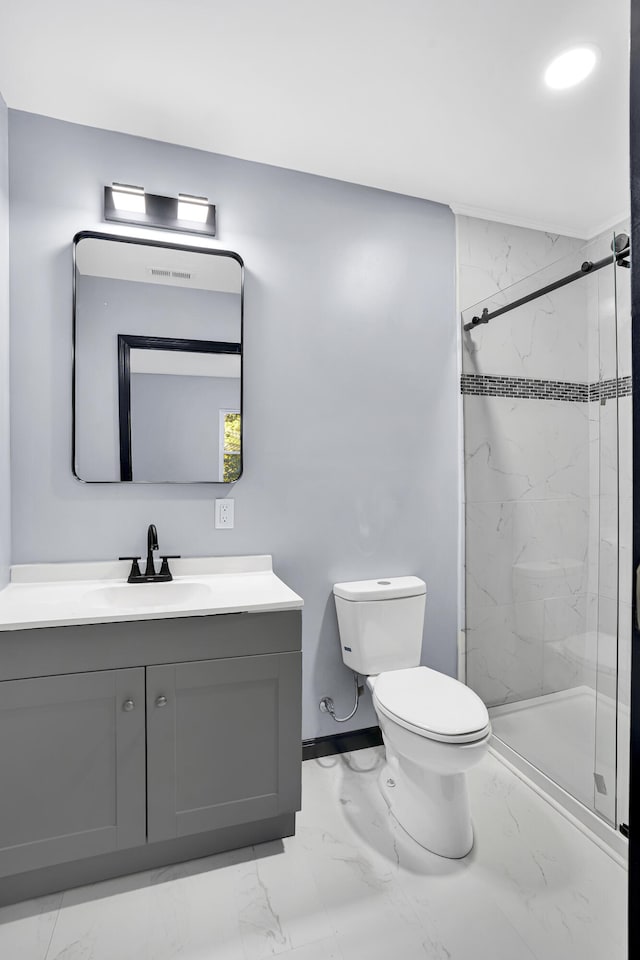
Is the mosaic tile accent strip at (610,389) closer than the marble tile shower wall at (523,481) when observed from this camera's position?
Yes

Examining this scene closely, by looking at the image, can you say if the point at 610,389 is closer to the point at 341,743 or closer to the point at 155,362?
the point at 155,362

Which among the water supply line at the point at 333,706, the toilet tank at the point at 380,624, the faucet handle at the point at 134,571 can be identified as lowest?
the water supply line at the point at 333,706

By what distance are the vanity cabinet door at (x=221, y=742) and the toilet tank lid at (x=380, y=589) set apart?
514 millimetres

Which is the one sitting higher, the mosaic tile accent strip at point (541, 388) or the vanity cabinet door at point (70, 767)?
the mosaic tile accent strip at point (541, 388)

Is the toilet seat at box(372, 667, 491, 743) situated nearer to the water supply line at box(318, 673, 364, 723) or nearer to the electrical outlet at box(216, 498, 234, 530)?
the water supply line at box(318, 673, 364, 723)

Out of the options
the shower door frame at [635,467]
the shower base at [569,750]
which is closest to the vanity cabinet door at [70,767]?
the shower door frame at [635,467]

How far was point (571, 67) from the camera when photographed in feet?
5.38

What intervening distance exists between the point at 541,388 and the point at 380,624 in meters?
1.18

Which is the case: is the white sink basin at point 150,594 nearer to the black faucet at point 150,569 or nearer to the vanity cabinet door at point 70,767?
the black faucet at point 150,569

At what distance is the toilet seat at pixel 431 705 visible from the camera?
5.27 feet

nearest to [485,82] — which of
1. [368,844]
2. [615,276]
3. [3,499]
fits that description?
[615,276]

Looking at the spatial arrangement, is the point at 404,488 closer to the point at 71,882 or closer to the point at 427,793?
the point at 427,793

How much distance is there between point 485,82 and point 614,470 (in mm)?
1357

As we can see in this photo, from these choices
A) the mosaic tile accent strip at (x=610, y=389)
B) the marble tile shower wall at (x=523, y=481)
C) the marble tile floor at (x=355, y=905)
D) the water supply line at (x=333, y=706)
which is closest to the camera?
the marble tile floor at (x=355, y=905)
